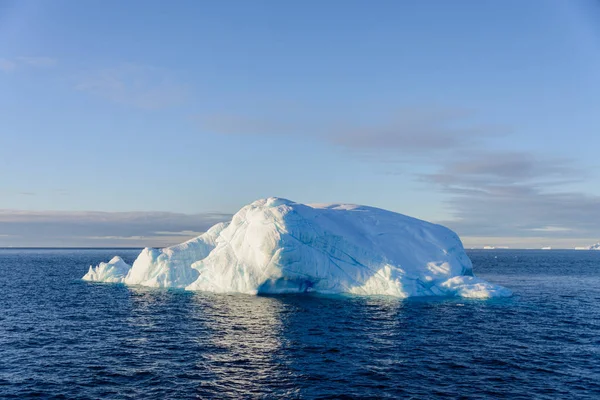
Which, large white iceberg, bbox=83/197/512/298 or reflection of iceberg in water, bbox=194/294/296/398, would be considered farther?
large white iceberg, bbox=83/197/512/298

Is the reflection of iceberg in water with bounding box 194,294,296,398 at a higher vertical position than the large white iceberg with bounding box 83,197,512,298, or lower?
lower

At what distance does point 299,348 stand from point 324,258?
76.1ft

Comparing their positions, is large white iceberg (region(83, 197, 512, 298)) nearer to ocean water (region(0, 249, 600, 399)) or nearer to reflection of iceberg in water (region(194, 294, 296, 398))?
ocean water (region(0, 249, 600, 399))

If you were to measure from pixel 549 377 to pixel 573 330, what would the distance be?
1382 centimetres

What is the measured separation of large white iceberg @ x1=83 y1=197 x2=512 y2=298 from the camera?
5044cm

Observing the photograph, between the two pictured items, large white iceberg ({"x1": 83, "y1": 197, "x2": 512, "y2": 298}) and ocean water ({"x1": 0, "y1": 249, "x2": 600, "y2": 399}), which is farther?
large white iceberg ({"x1": 83, "y1": 197, "x2": 512, "y2": 298})

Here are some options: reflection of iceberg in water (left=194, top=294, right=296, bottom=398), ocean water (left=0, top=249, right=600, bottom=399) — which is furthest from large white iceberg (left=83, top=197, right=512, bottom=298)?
reflection of iceberg in water (left=194, top=294, right=296, bottom=398)

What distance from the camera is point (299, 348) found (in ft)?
97.6

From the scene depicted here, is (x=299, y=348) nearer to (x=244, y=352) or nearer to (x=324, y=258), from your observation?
(x=244, y=352)

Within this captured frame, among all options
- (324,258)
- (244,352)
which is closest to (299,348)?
(244,352)

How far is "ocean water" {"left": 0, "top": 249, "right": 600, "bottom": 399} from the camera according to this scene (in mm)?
22641

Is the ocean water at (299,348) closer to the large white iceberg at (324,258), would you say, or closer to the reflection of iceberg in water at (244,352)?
the reflection of iceberg in water at (244,352)

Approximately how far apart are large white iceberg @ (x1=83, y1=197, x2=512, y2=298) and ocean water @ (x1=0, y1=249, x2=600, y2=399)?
113 inches

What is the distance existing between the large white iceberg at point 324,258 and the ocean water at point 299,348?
2.88m
